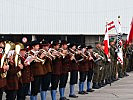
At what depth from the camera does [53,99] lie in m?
9.73

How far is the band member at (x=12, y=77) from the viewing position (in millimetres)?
7609

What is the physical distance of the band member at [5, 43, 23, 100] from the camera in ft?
25.0

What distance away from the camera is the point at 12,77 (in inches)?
304

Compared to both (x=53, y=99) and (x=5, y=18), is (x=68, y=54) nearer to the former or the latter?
(x=53, y=99)

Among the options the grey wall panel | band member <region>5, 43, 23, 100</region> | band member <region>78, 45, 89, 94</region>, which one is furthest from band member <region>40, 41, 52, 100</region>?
the grey wall panel

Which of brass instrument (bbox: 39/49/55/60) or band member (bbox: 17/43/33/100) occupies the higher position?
brass instrument (bbox: 39/49/55/60)

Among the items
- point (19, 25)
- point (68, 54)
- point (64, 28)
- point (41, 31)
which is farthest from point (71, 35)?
point (68, 54)

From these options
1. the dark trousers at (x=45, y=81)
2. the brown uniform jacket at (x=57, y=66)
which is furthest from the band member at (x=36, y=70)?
the brown uniform jacket at (x=57, y=66)

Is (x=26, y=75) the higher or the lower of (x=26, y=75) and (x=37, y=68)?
the lower

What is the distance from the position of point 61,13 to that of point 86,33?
2828mm

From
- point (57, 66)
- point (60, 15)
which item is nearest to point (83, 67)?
point (57, 66)

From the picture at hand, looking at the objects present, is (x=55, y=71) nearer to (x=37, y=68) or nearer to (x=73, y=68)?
(x=37, y=68)

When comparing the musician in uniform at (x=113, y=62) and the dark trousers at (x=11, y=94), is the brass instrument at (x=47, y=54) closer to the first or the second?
the dark trousers at (x=11, y=94)

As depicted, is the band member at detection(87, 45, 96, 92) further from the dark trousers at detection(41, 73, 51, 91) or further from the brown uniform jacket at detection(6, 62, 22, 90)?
the brown uniform jacket at detection(6, 62, 22, 90)
